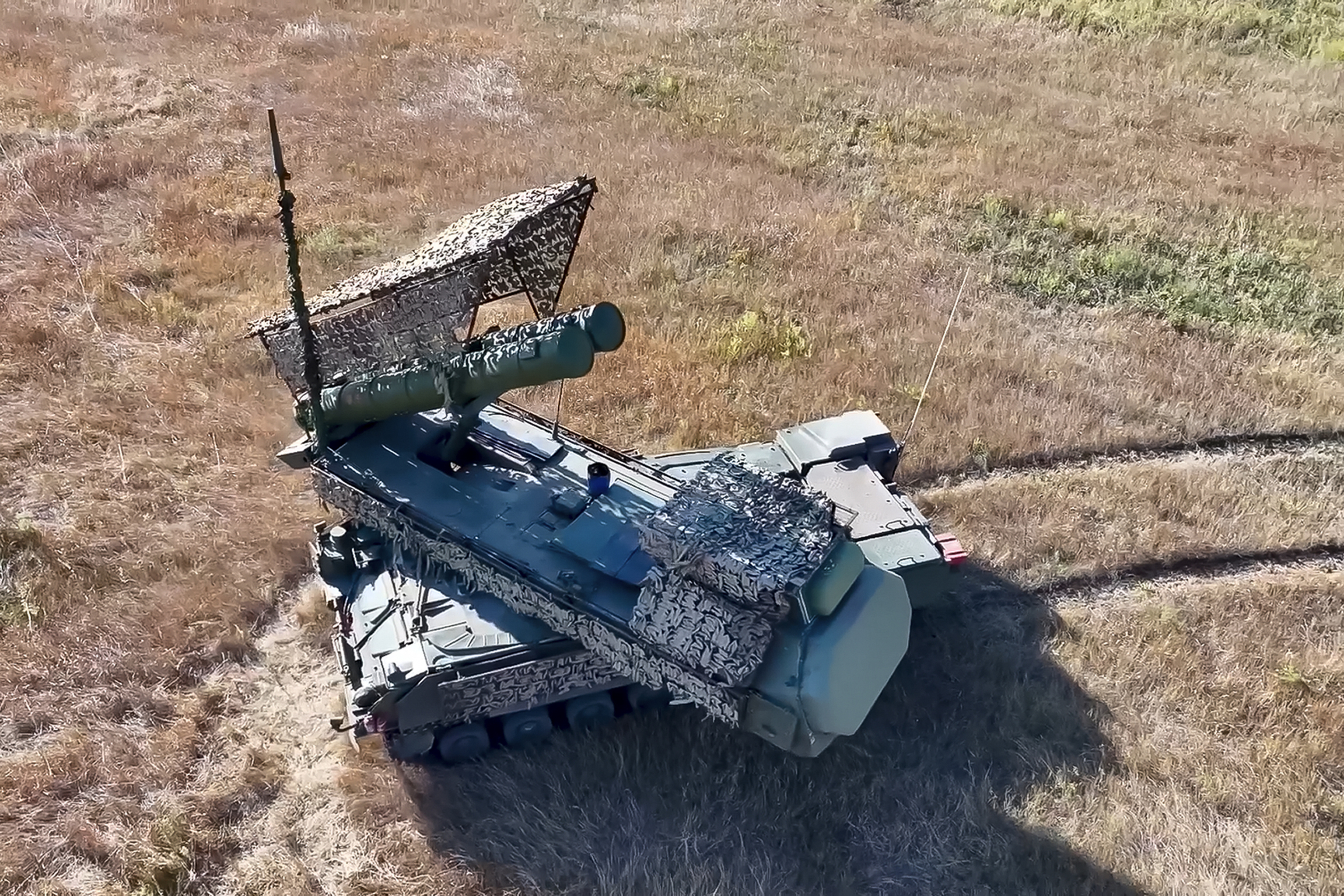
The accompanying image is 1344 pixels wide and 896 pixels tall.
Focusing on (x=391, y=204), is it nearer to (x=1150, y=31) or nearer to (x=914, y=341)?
(x=914, y=341)

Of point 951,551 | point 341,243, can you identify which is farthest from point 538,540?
point 341,243

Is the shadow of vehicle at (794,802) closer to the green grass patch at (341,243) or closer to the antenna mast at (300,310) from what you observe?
the antenna mast at (300,310)

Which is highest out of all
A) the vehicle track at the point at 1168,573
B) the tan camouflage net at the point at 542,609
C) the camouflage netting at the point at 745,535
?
the camouflage netting at the point at 745,535

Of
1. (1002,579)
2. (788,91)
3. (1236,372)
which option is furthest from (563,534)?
(788,91)

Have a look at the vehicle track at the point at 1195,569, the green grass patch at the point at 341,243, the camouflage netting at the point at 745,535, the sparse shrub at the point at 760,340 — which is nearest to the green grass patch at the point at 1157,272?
the sparse shrub at the point at 760,340

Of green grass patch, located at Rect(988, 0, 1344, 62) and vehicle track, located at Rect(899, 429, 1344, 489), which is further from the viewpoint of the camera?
green grass patch, located at Rect(988, 0, 1344, 62)

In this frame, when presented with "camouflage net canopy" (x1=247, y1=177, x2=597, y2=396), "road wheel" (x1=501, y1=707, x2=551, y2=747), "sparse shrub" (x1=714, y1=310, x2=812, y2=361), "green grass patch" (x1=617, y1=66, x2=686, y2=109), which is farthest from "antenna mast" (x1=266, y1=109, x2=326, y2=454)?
"green grass patch" (x1=617, y1=66, x2=686, y2=109)

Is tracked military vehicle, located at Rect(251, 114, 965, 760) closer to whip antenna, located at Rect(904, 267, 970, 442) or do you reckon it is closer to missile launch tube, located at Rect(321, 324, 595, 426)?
missile launch tube, located at Rect(321, 324, 595, 426)
